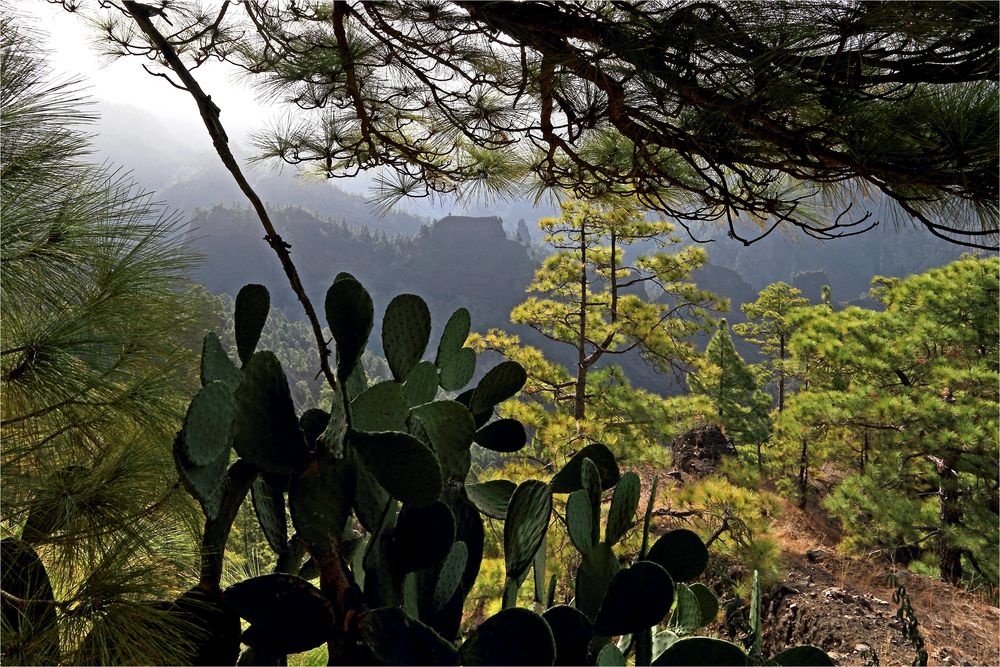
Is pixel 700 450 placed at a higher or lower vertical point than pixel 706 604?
lower

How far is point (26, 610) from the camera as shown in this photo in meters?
0.38

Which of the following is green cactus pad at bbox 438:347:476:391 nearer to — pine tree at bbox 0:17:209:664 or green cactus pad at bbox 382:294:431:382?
green cactus pad at bbox 382:294:431:382

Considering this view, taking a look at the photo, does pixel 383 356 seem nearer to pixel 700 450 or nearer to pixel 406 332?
pixel 406 332

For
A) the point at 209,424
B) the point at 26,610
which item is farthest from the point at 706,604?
the point at 26,610

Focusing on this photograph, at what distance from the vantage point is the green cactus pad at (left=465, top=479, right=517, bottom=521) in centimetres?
43

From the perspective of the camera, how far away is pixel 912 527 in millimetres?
3498

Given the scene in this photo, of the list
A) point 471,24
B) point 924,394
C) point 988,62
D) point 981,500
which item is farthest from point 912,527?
point 471,24

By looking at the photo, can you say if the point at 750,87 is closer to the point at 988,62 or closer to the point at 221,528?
the point at 988,62

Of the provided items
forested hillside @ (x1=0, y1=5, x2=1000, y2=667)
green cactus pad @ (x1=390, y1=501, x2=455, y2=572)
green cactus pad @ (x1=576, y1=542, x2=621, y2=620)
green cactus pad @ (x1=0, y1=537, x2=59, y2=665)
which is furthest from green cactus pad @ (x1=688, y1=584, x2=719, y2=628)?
green cactus pad @ (x1=0, y1=537, x2=59, y2=665)

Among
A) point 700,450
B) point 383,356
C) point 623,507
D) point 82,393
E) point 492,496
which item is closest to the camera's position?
point 623,507

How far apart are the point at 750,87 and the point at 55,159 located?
0.96 metres

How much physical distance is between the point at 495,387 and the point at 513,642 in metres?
0.22

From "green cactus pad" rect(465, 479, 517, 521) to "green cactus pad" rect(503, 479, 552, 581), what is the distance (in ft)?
0.32

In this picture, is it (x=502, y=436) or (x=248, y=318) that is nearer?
(x=248, y=318)
